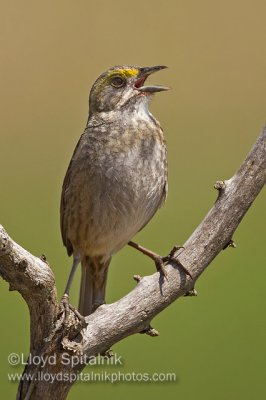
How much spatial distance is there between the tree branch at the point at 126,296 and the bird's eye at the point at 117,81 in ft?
3.56

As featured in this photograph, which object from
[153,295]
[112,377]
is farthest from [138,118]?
[112,377]

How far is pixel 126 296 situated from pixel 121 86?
4.48 feet

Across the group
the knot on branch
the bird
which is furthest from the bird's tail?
the knot on branch

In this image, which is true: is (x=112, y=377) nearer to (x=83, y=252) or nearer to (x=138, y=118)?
(x=83, y=252)

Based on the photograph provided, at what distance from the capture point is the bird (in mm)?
4500

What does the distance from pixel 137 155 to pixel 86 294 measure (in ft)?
2.99

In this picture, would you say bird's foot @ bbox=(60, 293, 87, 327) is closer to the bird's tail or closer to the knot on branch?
the knot on branch

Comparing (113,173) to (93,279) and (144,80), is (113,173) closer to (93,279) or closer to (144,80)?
(144,80)

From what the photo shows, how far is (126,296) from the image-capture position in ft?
12.8

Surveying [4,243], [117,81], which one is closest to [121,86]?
[117,81]

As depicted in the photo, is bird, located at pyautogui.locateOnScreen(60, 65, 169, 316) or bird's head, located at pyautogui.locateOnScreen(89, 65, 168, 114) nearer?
bird, located at pyautogui.locateOnScreen(60, 65, 169, 316)

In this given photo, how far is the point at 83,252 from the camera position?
4750mm

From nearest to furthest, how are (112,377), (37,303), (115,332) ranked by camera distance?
(37,303)
(115,332)
(112,377)

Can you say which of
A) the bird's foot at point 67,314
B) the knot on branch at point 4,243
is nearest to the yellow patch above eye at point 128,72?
the bird's foot at point 67,314
